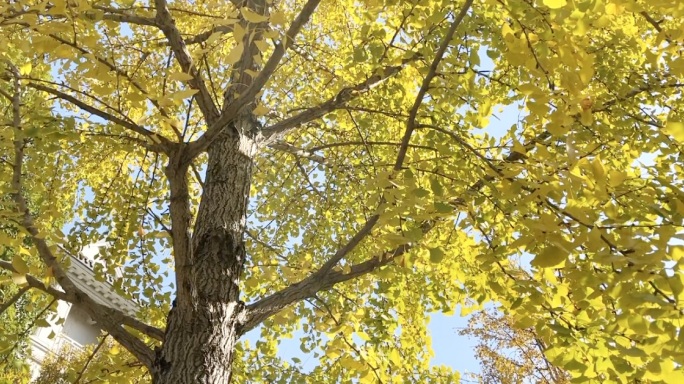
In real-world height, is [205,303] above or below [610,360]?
above

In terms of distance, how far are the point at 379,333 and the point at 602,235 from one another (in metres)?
1.90

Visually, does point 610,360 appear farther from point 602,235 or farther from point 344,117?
point 344,117

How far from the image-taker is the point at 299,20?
6.01 ft

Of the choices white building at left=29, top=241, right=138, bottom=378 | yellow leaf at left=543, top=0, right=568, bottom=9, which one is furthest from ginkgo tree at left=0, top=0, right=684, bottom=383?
white building at left=29, top=241, right=138, bottom=378

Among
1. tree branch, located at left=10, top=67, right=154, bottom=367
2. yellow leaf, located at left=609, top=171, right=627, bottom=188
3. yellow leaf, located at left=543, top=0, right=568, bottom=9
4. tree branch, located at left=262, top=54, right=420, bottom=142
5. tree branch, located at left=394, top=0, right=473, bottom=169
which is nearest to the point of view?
yellow leaf, located at left=543, top=0, right=568, bottom=9

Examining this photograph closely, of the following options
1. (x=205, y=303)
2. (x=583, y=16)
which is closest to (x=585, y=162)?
(x=583, y=16)

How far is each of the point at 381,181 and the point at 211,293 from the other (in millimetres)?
1111

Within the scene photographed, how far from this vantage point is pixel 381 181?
178 centimetres

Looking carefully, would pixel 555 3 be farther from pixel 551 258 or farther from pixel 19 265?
pixel 19 265

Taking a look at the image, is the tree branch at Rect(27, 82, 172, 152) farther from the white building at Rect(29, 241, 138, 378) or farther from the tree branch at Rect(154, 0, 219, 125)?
the white building at Rect(29, 241, 138, 378)

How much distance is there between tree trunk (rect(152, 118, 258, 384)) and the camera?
2.27m

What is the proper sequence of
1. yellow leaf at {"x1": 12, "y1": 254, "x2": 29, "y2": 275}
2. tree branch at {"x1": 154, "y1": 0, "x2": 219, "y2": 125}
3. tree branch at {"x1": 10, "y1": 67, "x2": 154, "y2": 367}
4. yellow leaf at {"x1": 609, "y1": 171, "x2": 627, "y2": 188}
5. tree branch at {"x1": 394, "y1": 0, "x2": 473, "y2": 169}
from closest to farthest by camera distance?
yellow leaf at {"x1": 609, "y1": 171, "x2": 627, "y2": 188}, tree branch at {"x1": 394, "y1": 0, "x2": 473, "y2": 169}, yellow leaf at {"x1": 12, "y1": 254, "x2": 29, "y2": 275}, tree branch at {"x1": 10, "y1": 67, "x2": 154, "y2": 367}, tree branch at {"x1": 154, "y1": 0, "x2": 219, "y2": 125}

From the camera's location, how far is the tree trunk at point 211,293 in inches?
89.4

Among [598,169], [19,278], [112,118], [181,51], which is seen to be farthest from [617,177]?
[19,278]
